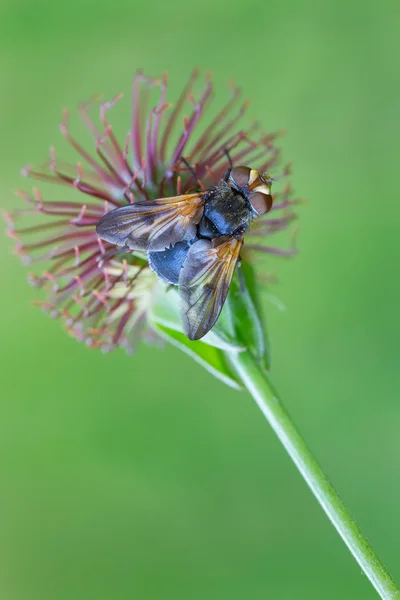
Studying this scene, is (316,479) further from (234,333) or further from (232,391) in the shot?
(232,391)

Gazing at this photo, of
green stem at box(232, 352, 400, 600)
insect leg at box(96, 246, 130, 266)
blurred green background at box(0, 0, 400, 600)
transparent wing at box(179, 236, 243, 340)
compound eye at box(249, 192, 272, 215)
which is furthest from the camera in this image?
blurred green background at box(0, 0, 400, 600)

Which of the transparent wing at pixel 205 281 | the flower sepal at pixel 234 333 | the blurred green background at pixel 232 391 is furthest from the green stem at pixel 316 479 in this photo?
the blurred green background at pixel 232 391

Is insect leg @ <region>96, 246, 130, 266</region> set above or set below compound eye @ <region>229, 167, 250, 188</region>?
above

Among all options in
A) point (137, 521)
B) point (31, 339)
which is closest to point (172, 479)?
point (137, 521)

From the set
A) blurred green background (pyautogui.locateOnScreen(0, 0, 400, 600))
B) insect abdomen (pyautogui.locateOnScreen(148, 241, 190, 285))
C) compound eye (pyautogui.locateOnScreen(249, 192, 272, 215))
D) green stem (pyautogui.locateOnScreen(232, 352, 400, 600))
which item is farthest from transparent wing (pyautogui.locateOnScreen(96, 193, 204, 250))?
blurred green background (pyautogui.locateOnScreen(0, 0, 400, 600))

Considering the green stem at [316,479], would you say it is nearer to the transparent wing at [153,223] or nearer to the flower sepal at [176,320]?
the flower sepal at [176,320]

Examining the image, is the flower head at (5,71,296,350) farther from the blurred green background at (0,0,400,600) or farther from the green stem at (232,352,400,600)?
the blurred green background at (0,0,400,600)

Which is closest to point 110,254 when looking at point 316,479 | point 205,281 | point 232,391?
point 205,281

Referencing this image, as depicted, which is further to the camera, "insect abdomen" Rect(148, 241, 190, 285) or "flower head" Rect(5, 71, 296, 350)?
"flower head" Rect(5, 71, 296, 350)
